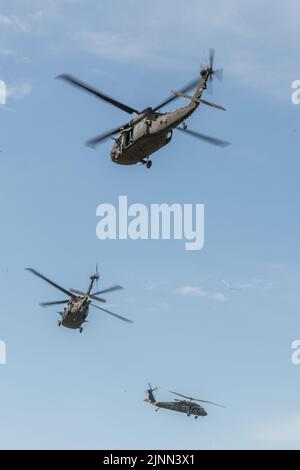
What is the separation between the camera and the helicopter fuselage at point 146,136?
44.2 meters

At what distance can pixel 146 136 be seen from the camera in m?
46.9

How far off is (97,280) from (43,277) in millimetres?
5690

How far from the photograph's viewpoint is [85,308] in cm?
6316

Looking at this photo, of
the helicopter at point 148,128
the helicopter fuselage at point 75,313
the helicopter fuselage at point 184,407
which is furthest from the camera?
the helicopter fuselage at point 184,407

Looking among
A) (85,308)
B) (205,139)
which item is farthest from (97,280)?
(205,139)

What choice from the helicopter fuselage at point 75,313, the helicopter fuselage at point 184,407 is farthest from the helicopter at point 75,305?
the helicopter fuselage at point 184,407

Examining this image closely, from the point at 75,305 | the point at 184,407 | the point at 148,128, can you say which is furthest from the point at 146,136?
the point at 184,407

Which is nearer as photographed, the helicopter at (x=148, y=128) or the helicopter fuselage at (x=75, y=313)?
the helicopter at (x=148, y=128)

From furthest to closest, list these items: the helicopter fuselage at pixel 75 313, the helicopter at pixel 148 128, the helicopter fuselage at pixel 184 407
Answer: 1. the helicopter fuselage at pixel 184 407
2. the helicopter fuselage at pixel 75 313
3. the helicopter at pixel 148 128

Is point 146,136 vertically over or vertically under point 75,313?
over

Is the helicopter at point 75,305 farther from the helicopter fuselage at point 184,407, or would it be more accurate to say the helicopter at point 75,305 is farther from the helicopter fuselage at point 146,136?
the helicopter fuselage at point 184,407

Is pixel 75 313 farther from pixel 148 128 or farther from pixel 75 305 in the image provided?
pixel 148 128

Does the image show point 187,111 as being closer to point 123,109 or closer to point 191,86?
point 191,86

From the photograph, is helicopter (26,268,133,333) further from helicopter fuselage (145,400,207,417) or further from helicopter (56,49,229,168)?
helicopter fuselage (145,400,207,417)
